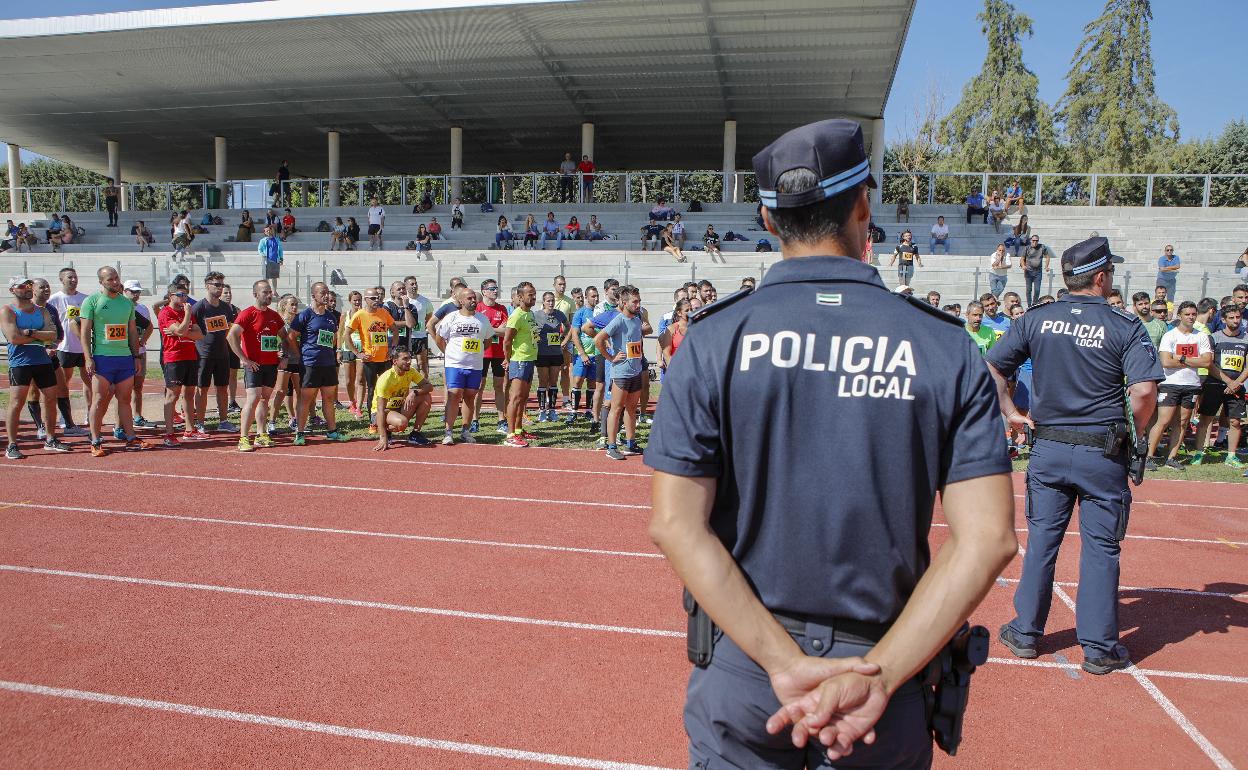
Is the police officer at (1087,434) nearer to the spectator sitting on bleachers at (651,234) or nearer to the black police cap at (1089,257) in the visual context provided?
the black police cap at (1089,257)

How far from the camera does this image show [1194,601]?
5645 millimetres

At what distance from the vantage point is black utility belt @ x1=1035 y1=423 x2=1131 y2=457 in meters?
4.25

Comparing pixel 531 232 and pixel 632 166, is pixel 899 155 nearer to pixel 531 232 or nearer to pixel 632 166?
pixel 632 166

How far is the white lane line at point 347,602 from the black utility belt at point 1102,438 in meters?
2.42

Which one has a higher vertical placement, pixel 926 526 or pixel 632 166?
pixel 632 166

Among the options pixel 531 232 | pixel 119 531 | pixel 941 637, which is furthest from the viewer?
pixel 531 232

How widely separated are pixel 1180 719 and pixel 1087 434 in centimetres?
144

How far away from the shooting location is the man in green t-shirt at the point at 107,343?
9141mm

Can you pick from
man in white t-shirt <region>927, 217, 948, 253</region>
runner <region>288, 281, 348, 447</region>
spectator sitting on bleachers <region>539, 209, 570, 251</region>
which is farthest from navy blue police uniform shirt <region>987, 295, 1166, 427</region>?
spectator sitting on bleachers <region>539, 209, 570, 251</region>

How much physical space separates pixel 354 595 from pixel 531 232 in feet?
62.8

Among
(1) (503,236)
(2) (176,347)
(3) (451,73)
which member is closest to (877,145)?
(1) (503,236)

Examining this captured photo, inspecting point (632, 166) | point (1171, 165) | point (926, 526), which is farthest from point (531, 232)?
point (1171, 165)

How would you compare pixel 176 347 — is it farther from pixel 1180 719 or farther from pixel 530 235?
pixel 530 235

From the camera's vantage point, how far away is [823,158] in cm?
173
